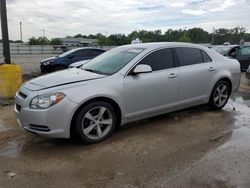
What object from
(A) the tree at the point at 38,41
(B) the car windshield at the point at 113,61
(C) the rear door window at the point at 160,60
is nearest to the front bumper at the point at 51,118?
(B) the car windshield at the point at 113,61

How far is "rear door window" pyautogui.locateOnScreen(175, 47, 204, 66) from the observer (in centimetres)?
613

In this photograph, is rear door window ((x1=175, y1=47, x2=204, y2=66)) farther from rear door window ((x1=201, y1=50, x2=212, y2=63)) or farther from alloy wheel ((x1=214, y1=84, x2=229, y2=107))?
alloy wheel ((x1=214, y1=84, x2=229, y2=107))

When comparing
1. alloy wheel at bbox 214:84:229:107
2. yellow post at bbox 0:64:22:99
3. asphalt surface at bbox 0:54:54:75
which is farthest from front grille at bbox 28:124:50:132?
asphalt surface at bbox 0:54:54:75

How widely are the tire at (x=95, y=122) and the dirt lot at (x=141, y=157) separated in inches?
5.7

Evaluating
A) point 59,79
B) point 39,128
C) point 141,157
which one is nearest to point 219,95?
point 141,157

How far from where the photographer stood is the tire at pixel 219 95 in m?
6.70

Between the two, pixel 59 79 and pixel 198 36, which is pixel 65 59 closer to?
pixel 59 79

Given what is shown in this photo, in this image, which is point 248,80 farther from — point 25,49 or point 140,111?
point 25,49

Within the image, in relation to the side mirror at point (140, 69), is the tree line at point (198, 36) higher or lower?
higher

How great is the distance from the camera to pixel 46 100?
4527 mm

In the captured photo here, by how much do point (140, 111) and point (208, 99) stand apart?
194 centimetres

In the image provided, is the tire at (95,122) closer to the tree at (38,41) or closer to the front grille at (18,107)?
the front grille at (18,107)

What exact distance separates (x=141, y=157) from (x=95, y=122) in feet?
3.17

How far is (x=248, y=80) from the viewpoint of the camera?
11.3m
